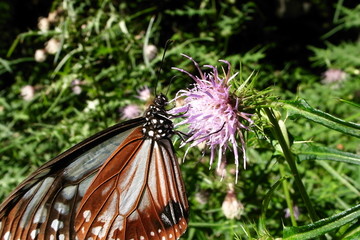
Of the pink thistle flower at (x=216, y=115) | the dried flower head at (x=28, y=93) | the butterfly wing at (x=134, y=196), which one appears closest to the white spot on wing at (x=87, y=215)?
the butterfly wing at (x=134, y=196)

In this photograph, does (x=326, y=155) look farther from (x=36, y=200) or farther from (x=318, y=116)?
(x=36, y=200)

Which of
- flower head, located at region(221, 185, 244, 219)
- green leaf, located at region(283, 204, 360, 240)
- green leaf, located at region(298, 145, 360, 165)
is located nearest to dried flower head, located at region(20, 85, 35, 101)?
flower head, located at region(221, 185, 244, 219)

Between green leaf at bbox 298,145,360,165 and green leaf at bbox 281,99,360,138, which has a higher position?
green leaf at bbox 281,99,360,138

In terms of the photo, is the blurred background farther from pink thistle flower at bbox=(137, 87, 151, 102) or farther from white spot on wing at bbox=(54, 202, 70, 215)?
white spot on wing at bbox=(54, 202, 70, 215)

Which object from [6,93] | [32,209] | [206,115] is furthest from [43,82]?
[206,115]

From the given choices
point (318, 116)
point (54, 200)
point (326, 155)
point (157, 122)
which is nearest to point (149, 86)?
point (157, 122)

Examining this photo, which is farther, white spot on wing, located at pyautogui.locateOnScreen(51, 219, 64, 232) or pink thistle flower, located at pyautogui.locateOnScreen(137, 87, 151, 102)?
pink thistle flower, located at pyautogui.locateOnScreen(137, 87, 151, 102)

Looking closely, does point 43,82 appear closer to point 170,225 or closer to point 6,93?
point 6,93
